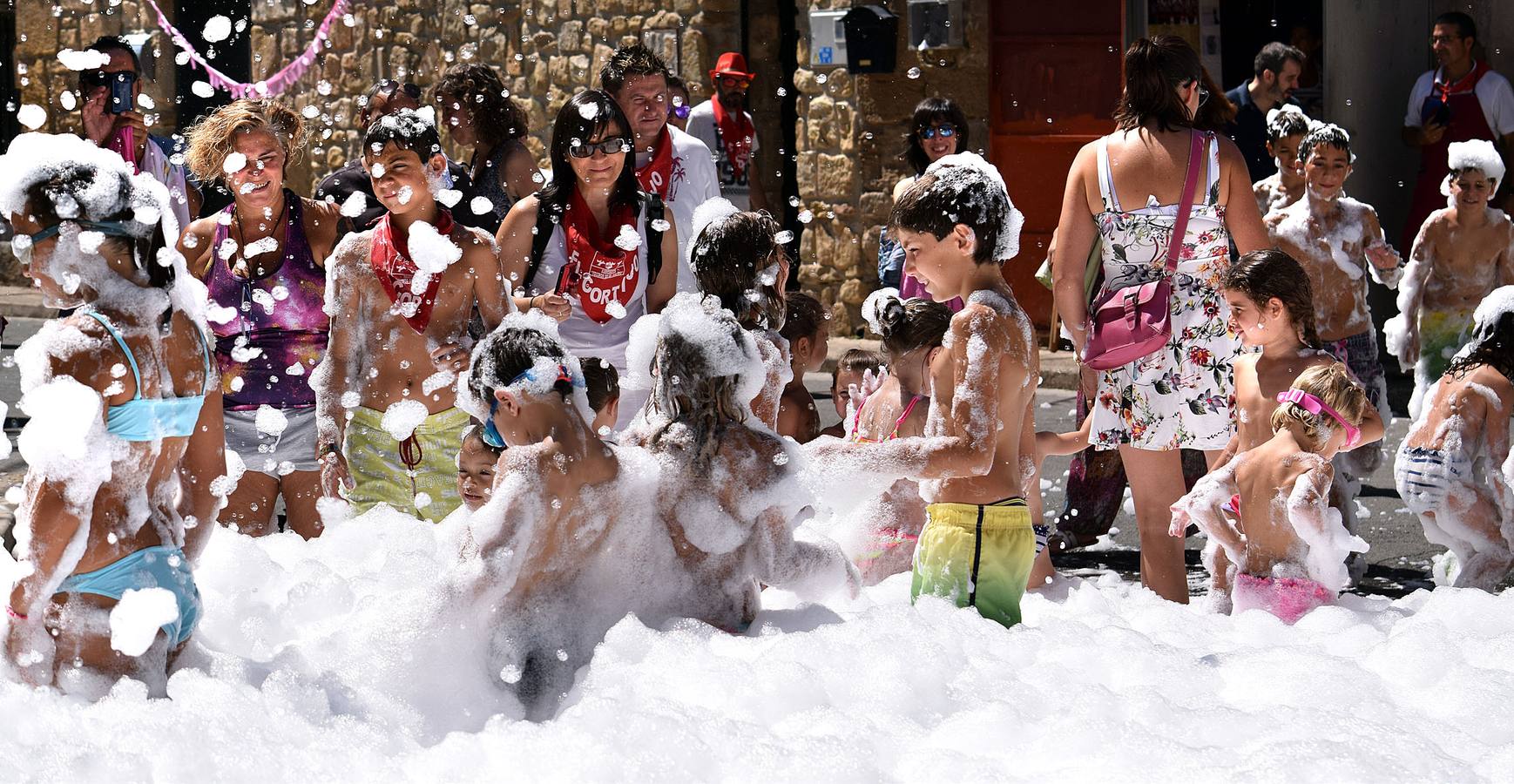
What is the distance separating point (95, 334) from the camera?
11.8ft

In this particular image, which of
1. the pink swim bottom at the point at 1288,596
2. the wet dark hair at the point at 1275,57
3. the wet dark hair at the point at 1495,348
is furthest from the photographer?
the wet dark hair at the point at 1275,57

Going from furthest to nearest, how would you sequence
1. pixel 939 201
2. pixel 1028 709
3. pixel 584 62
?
pixel 584 62 < pixel 939 201 < pixel 1028 709

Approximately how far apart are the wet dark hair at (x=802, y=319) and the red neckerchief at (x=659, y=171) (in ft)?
2.17

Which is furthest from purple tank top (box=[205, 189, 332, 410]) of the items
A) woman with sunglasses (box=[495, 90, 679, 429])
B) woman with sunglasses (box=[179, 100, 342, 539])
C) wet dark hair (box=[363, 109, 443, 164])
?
woman with sunglasses (box=[495, 90, 679, 429])

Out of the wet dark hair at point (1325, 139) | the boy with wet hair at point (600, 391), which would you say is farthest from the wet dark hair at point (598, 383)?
the wet dark hair at point (1325, 139)

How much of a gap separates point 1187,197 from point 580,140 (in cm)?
172

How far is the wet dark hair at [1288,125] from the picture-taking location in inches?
280

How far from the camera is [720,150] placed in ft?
35.3

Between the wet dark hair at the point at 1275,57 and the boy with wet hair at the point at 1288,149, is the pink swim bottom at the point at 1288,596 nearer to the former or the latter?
the boy with wet hair at the point at 1288,149

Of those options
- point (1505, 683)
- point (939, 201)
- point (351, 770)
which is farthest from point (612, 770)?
point (1505, 683)

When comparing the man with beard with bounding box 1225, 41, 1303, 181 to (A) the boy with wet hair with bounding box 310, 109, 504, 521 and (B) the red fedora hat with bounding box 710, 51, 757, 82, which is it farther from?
(A) the boy with wet hair with bounding box 310, 109, 504, 521

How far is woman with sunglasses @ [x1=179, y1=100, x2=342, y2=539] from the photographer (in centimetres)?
521

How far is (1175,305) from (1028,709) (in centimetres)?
173

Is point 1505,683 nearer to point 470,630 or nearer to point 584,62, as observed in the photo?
point 470,630
